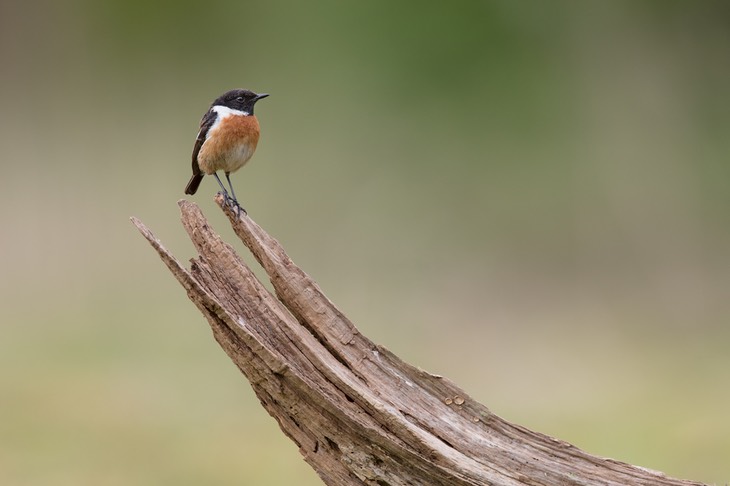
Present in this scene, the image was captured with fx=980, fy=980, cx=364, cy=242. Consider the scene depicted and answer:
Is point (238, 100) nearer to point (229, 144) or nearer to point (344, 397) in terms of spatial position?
point (229, 144)

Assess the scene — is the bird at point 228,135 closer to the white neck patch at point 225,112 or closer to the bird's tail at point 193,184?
the white neck patch at point 225,112

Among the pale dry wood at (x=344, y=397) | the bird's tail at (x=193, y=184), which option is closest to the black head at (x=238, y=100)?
the bird's tail at (x=193, y=184)

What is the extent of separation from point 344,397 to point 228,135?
2.04 m

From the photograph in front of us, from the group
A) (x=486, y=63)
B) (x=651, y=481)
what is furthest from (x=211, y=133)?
(x=486, y=63)

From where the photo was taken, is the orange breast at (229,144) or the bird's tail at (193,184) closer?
the orange breast at (229,144)

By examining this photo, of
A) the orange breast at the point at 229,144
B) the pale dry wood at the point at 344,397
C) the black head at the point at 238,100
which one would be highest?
the black head at the point at 238,100

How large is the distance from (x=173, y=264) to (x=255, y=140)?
1.90 meters

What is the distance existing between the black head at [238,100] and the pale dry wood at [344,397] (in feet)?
4.21

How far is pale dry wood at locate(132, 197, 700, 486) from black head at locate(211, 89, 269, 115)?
1.28 m

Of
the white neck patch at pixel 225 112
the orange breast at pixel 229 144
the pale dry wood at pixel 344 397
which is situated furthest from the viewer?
the white neck patch at pixel 225 112

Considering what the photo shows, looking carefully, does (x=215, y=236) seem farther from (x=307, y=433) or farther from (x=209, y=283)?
(x=307, y=433)

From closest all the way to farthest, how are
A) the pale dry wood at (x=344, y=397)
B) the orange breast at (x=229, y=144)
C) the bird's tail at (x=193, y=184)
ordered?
the pale dry wood at (x=344, y=397), the orange breast at (x=229, y=144), the bird's tail at (x=193, y=184)

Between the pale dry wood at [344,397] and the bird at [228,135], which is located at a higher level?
the bird at [228,135]

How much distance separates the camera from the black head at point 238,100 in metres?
5.74
